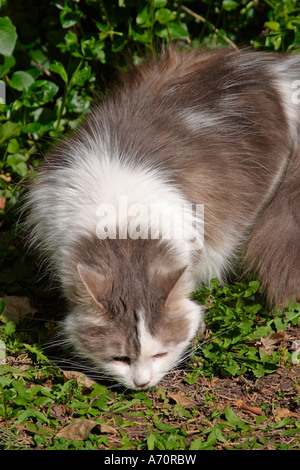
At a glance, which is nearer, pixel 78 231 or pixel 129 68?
pixel 78 231

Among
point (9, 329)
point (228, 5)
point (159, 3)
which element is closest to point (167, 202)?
point (9, 329)

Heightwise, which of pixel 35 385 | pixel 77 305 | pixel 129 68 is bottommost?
pixel 35 385

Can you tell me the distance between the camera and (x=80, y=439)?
3.14 meters

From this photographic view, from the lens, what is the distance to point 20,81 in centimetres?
462

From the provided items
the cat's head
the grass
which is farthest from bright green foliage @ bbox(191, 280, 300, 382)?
the cat's head

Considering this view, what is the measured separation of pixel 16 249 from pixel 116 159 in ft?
5.00

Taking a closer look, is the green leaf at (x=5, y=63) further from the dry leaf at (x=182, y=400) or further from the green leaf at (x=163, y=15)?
the dry leaf at (x=182, y=400)

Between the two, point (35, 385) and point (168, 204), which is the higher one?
point (168, 204)

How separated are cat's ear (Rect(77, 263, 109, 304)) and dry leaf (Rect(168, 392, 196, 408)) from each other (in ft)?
2.64

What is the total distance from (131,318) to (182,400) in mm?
688

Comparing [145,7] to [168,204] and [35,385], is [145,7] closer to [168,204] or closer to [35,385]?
[168,204]

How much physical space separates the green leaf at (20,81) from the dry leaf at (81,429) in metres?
2.63

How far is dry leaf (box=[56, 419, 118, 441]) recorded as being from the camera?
124 inches
